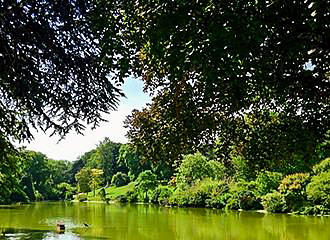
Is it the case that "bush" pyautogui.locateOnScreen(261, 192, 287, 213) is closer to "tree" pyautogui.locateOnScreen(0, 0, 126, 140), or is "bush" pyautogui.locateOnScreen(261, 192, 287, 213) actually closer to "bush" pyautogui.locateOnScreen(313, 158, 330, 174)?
"bush" pyautogui.locateOnScreen(313, 158, 330, 174)

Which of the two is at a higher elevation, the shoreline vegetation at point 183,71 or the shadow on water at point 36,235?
the shoreline vegetation at point 183,71

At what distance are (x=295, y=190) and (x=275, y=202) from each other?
1.91m

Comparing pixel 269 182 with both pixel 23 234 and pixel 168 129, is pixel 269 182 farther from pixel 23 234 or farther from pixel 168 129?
pixel 168 129

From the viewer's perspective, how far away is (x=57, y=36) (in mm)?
6070

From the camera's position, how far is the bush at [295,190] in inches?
1182

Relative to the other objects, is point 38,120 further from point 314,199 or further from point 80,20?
point 314,199

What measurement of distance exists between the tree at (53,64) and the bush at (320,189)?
2347 centimetres

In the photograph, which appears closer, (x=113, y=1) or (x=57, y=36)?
(x=113, y=1)

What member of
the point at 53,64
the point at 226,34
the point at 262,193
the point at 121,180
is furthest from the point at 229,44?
the point at 121,180

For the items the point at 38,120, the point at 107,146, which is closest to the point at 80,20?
the point at 38,120

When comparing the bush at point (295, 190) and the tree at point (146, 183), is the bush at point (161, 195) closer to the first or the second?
the tree at point (146, 183)

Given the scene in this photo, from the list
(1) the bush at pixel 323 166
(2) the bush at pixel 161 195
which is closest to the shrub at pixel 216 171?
(2) the bush at pixel 161 195

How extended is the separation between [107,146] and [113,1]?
8365 cm

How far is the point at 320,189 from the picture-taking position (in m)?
27.9
